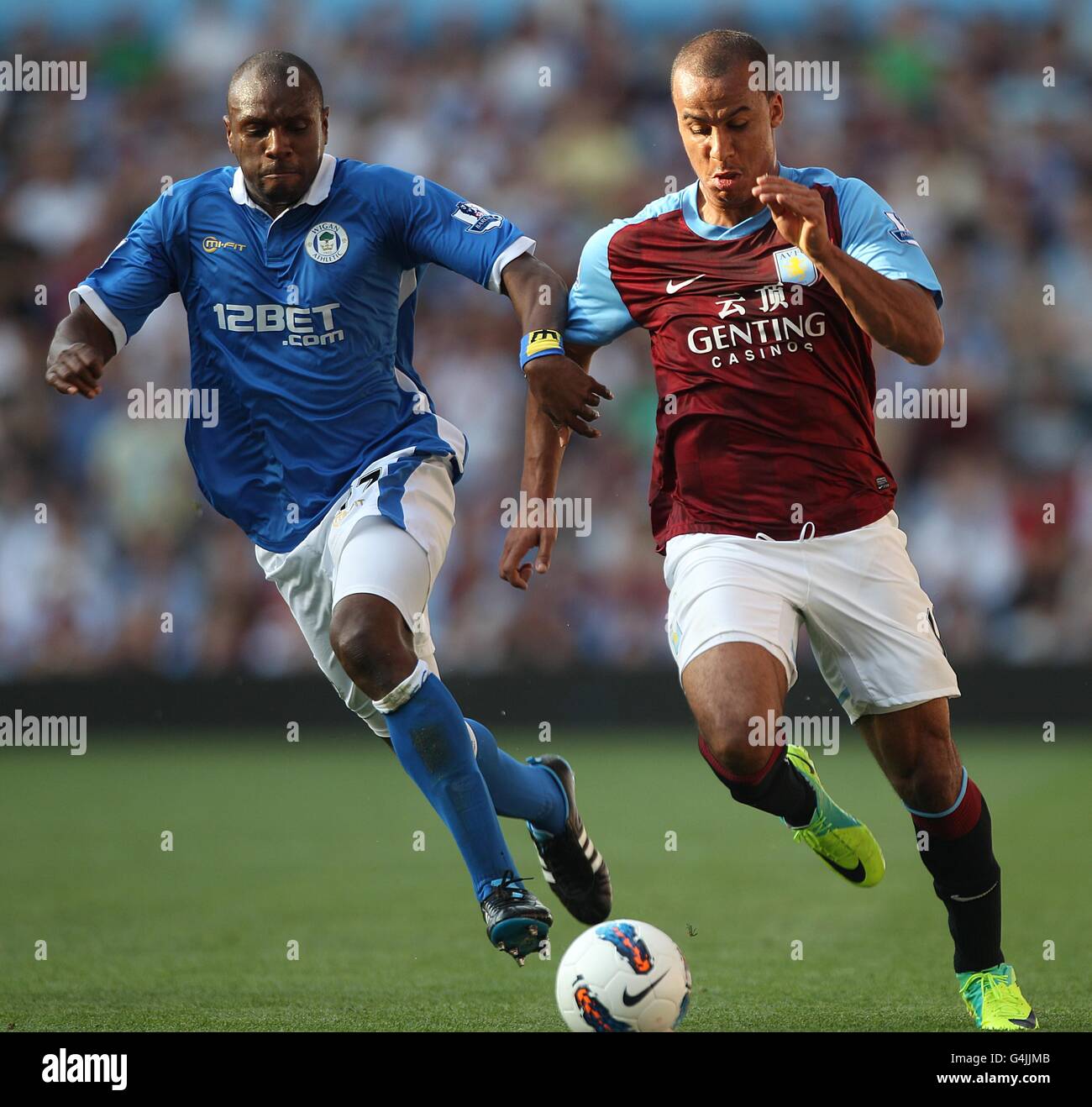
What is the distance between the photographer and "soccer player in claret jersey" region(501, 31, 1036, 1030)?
4.50 meters

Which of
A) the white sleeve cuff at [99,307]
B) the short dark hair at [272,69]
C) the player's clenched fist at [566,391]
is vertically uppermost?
the short dark hair at [272,69]

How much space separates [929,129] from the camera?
43.8 ft

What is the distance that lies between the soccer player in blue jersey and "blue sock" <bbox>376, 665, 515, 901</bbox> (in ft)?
0.31

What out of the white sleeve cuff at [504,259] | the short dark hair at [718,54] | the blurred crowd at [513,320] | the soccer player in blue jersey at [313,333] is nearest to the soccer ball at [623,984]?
the soccer player in blue jersey at [313,333]

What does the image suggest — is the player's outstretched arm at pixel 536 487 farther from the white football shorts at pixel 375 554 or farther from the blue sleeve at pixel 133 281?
the blue sleeve at pixel 133 281

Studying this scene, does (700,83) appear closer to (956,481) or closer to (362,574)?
(362,574)

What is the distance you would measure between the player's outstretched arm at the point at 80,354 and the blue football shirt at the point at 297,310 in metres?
0.05

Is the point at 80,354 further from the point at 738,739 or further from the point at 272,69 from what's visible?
the point at 738,739

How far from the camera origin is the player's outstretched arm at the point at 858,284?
416cm

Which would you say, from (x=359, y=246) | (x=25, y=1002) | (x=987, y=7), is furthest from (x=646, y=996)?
(x=987, y=7)

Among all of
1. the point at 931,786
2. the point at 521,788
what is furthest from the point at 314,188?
the point at 931,786

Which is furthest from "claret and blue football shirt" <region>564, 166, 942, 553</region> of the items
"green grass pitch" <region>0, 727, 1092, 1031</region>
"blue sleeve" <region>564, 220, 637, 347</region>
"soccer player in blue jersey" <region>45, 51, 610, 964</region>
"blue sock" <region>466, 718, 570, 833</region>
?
"green grass pitch" <region>0, 727, 1092, 1031</region>

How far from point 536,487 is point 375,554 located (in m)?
0.53

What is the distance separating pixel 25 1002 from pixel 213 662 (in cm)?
765
